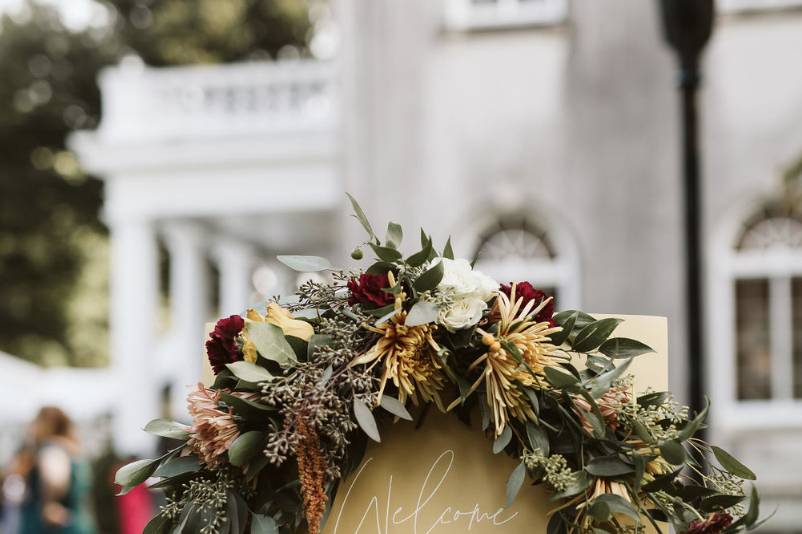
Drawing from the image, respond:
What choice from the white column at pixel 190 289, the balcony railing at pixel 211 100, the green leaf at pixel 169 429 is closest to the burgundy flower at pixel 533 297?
the green leaf at pixel 169 429

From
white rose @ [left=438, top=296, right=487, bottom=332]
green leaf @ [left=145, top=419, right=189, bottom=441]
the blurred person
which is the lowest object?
the blurred person

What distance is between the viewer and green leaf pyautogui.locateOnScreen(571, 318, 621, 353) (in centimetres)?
145

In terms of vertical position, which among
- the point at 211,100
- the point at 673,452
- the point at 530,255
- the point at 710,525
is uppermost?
the point at 211,100

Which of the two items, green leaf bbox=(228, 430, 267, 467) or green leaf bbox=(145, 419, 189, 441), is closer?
green leaf bbox=(228, 430, 267, 467)

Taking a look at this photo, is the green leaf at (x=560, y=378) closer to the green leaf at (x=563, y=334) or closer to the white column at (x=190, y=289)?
the green leaf at (x=563, y=334)

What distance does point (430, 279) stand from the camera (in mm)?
1426

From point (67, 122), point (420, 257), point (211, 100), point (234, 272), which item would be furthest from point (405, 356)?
point (67, 122)

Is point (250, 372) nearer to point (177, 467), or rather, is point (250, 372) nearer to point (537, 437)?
point (177, 467)

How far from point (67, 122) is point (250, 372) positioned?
25769 mm

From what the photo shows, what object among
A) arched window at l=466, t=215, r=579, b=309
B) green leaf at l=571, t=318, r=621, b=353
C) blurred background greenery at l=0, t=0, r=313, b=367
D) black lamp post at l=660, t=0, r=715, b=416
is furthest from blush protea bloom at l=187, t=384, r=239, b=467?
blurred background greenery at l=0, t=0, r=313, b=367

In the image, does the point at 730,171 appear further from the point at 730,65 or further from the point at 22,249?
the point at 22,249

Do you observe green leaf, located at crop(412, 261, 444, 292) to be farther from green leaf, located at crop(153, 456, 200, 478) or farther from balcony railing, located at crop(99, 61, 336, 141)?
balcony railing, located at crop(99, 61, 336, 141)

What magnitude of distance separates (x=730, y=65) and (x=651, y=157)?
1.03m

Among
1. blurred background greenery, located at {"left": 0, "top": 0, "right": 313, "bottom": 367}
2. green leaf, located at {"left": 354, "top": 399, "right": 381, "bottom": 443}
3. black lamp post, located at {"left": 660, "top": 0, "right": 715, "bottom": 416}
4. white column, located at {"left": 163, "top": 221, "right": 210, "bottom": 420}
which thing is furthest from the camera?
blurred background greenery, located at {"left": 0, "top": 0, "right": 313, "bottom": 367}
